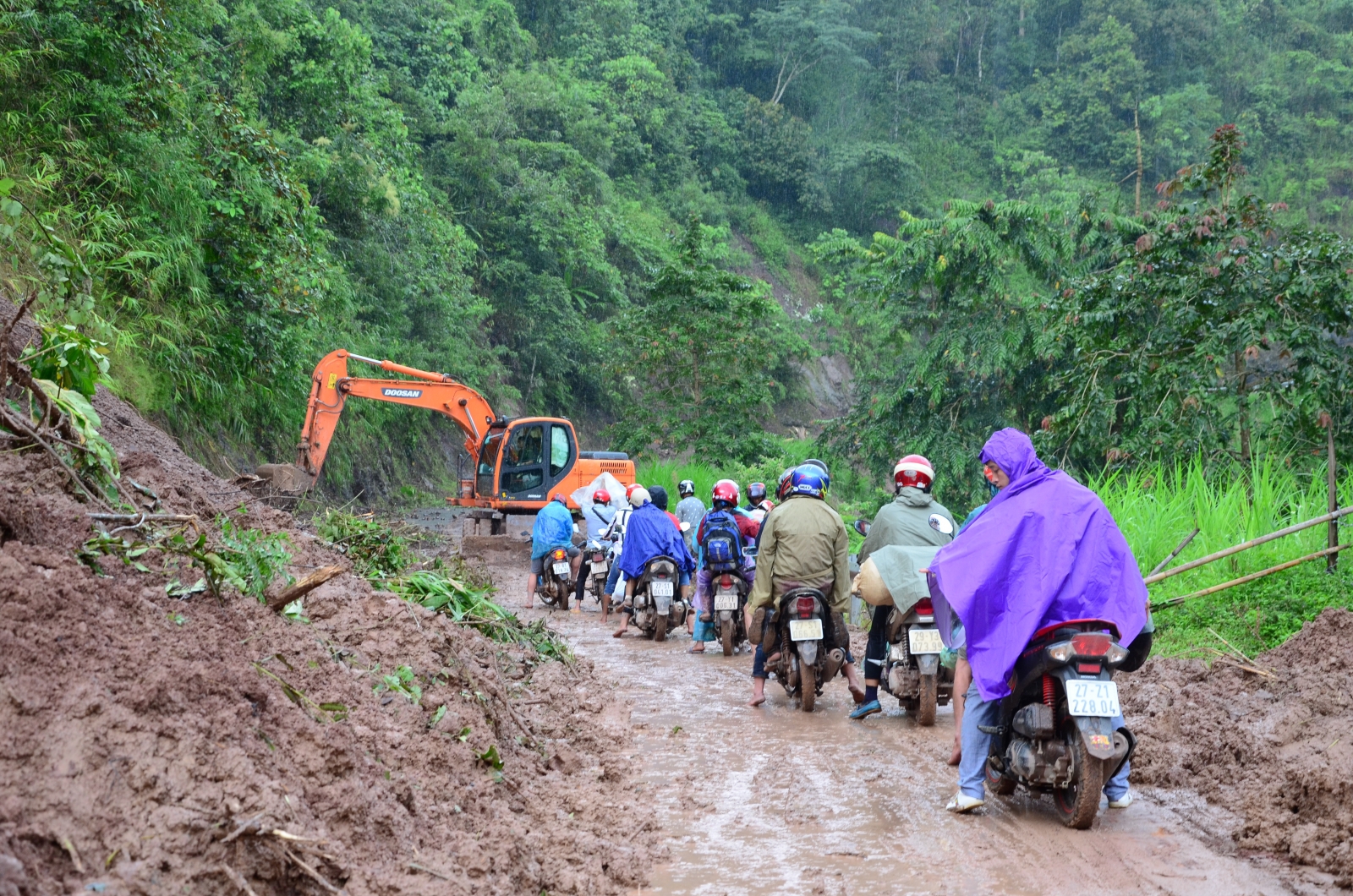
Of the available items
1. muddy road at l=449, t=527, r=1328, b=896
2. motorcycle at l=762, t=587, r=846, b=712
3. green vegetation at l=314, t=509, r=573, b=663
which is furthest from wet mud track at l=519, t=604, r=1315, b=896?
green vegetation at l=314, t=509, r=573, b=663

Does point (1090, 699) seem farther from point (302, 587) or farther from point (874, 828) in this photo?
point (302, 587)

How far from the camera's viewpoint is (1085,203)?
Result: 784 inches

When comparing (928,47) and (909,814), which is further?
(928,47)

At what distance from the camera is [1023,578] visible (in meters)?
5.54

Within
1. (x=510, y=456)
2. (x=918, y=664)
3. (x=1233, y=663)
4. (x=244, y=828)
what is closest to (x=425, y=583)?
(x=918, y=664)

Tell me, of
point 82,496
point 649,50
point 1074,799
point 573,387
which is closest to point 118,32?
point 82,496

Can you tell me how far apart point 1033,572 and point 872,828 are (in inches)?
56.2

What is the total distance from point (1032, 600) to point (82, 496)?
4.43 metres

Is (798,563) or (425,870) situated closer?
(425,870)

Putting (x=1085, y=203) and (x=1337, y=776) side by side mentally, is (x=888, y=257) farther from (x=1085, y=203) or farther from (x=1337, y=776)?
(x=1337, y=776)

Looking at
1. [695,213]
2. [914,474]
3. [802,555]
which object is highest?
[695,213]

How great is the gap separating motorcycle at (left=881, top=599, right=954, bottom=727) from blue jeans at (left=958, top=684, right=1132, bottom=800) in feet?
6.69

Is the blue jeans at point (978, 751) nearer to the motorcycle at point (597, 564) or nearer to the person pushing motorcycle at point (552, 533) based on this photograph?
the motorcycle at point (597, 564)

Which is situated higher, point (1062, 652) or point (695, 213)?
point (695, 213)
